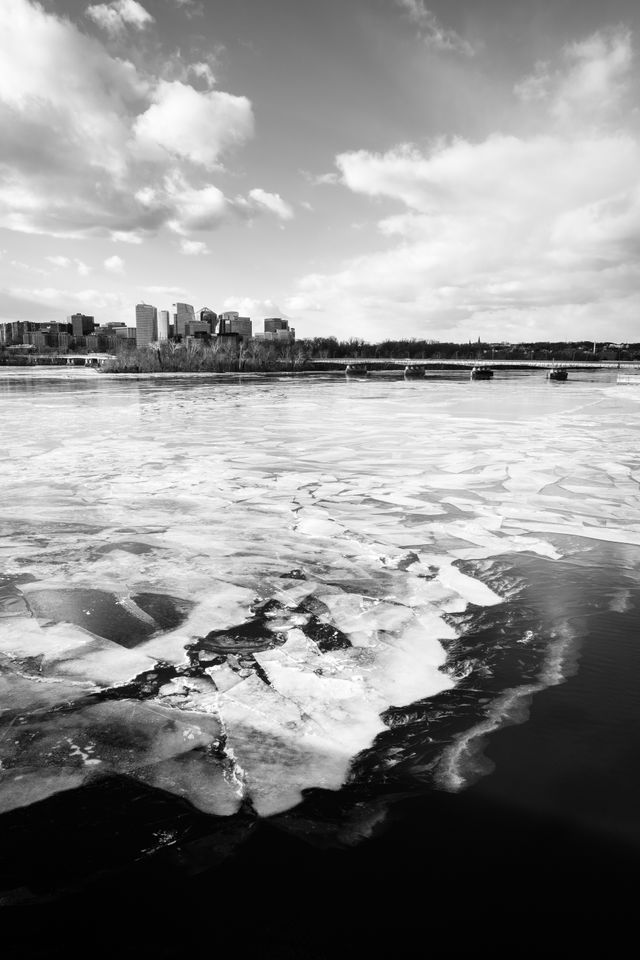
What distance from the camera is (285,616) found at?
306 cm

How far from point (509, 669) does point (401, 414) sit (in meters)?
12.4

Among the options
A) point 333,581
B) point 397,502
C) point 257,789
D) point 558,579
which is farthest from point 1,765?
point 397,502

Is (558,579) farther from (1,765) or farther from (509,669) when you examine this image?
(1,765)

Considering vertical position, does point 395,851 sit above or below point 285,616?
below

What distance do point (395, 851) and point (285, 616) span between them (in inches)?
58.5

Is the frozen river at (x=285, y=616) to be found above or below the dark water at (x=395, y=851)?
above

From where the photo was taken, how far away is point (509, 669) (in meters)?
2.56

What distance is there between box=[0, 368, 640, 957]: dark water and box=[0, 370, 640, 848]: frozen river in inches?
1.3

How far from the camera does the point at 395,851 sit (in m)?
1.68

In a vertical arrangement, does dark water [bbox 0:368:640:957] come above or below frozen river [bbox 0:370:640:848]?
below

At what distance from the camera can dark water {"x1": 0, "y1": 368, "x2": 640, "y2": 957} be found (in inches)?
57.5

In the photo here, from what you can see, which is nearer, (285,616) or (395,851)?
(395,851)

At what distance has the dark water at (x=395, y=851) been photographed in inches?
57.5

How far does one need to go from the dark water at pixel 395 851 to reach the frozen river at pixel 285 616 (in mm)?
32
